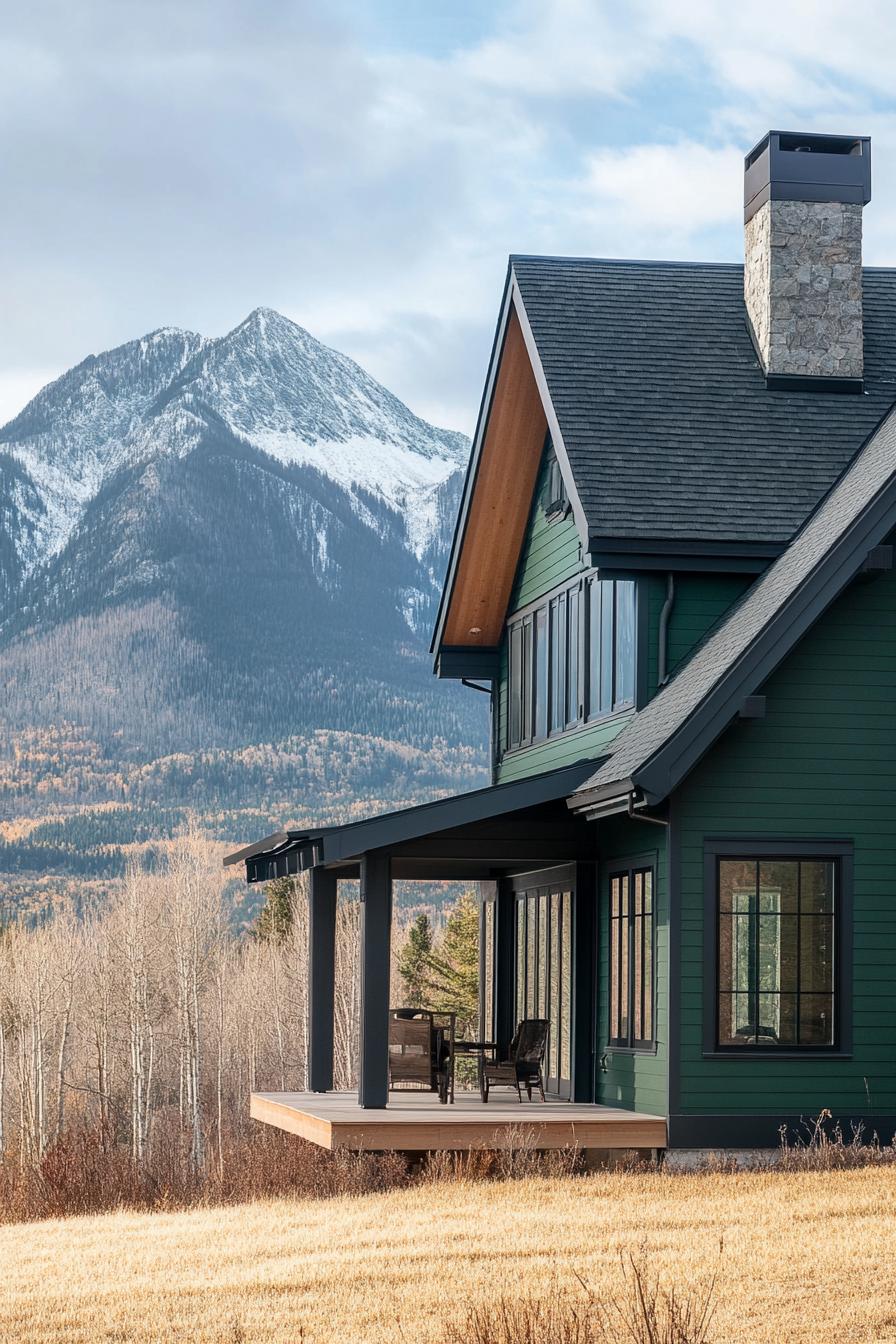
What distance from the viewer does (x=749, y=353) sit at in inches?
720

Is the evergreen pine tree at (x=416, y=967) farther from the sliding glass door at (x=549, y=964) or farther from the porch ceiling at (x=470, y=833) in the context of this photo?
the porch ceiling at (x=470, y=833)

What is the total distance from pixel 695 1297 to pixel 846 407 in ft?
35.0

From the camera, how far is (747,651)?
13750mm

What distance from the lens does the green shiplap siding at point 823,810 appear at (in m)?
14.2

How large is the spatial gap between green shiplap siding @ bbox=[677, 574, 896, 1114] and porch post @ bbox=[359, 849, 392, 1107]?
2.68 metres

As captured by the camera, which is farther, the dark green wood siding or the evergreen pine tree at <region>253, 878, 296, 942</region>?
the evergreen pine tree at <region>253, 878, 296, 942</region>

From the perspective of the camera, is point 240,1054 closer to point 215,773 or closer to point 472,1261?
point 472,1261

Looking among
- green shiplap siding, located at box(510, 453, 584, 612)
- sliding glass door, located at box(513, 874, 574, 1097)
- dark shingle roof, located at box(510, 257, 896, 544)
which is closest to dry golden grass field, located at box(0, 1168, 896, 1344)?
sliding glass door, located at box(513, 874, 574, 1097)

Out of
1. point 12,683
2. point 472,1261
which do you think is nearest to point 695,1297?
point 472,1261

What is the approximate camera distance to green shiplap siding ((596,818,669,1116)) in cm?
1440

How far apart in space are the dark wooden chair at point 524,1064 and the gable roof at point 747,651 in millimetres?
2563

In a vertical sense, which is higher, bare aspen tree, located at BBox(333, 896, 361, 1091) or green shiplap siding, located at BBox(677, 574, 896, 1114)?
green shiplap siding, located at BBox(677, 574, 896, 1114)

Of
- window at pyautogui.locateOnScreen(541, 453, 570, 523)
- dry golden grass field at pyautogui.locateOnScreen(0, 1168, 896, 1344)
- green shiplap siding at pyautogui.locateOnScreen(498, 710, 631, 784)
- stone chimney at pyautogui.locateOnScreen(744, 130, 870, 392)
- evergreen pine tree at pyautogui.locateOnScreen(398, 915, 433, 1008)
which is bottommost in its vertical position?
evergreen pine tree at pyautogui.locateOnScreen(398, 915, 433, 1008)

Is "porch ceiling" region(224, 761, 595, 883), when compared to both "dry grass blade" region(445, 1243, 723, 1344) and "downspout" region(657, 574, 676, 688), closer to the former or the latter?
"downspout" region(657, 574, 676, 688)
